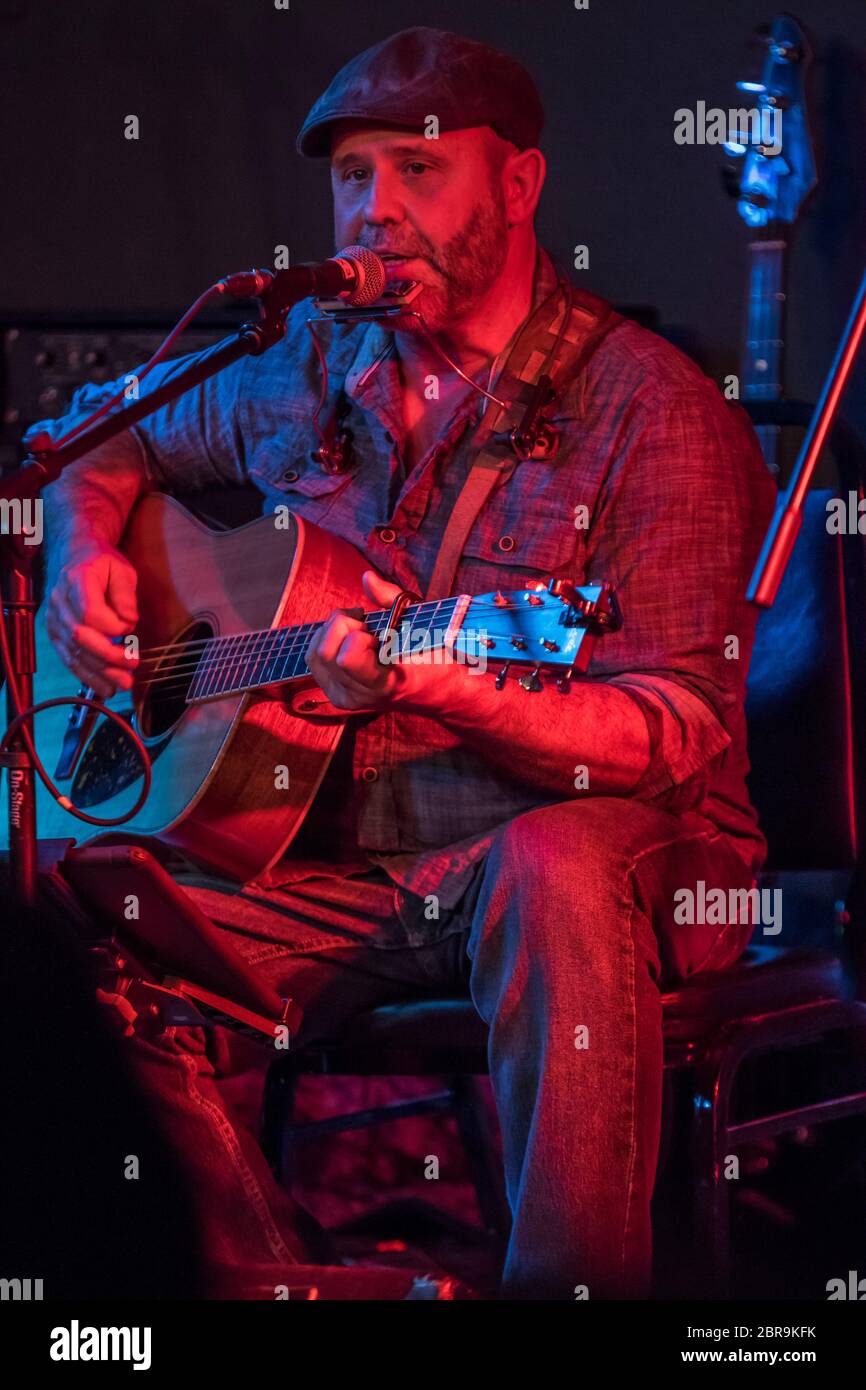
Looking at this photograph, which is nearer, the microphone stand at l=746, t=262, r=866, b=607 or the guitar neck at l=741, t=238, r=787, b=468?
the microphone stand at l=746, t=262, r=866, b=607

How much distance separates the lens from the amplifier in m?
3.14

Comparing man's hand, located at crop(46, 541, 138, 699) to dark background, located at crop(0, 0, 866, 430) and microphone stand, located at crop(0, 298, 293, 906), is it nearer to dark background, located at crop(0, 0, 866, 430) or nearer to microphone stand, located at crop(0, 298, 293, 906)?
microphone stand, located at crop(0, 298, 293, 906)

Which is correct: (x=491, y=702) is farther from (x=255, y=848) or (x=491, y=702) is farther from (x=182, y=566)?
(x=182, y=566)

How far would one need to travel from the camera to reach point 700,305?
2955 mm

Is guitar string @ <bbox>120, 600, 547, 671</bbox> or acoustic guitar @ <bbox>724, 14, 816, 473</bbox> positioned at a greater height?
acoustic guitar @ <bbox>724, 14, 816, 473</bbox>

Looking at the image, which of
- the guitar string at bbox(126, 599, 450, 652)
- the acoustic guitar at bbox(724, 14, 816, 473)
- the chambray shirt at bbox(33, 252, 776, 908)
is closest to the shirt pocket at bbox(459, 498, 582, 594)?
the chambray shirt at bbox(33, 252, 776, 908)

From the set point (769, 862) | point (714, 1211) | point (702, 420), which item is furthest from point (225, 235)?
point (714, 1211)

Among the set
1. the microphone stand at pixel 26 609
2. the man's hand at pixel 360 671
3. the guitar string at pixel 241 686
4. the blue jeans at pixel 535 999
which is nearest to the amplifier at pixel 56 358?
the guitar string at pixel 241 686

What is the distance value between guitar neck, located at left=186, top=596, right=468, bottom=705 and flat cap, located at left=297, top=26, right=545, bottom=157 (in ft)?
2.41

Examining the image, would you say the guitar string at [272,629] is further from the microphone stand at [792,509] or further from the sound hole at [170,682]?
the microphone stand at [792,509]

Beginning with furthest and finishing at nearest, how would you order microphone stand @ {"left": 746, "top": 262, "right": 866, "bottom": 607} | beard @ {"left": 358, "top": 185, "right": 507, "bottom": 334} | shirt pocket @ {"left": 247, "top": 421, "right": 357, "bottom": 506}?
shirt pocket @ {"left": 247, "top": 421, "right": 357, "bottom": 506}
beard @ {"left": 358, "top": 185, "right": 507, "bottom": 334}
microphone stand @ {"left": 746, "top": 262, "right": 866, "bottom": 607}

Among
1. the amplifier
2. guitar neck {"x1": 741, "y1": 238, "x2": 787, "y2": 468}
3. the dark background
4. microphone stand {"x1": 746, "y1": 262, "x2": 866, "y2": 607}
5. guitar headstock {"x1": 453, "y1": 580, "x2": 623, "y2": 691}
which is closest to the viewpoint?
microphone stand {"x1": 746, "y1": 262, "x2": 866, "y2": 607}

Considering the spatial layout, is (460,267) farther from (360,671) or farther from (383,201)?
(360,671)

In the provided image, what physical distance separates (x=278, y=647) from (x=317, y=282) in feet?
1.56
